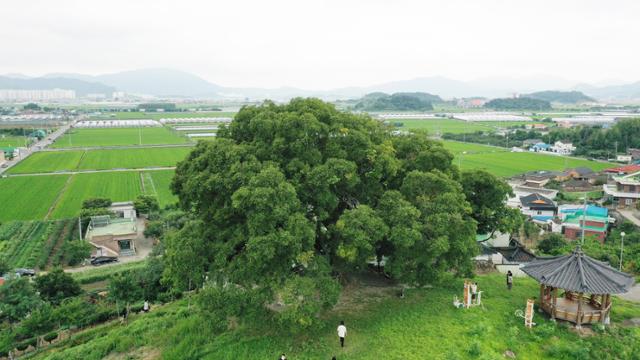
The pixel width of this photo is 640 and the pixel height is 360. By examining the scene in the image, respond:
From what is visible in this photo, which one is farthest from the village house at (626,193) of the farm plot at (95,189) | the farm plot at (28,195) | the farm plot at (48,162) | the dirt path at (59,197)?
the farm plot at (48,162)

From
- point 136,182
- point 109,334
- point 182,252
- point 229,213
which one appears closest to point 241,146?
point 229,213

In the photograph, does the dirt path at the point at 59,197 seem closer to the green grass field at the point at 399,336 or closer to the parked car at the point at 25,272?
the parked car at the point at 25,272

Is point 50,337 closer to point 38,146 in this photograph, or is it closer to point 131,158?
point 131,158

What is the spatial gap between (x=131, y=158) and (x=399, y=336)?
61.7 metres

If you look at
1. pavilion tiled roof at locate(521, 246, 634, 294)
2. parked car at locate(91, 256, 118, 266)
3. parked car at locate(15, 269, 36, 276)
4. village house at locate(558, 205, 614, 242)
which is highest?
pavilion tiled roof at locate(521, 246, 634, 294)

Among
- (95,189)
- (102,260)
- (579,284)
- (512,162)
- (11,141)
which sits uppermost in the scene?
(579,284)

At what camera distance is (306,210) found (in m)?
15.0

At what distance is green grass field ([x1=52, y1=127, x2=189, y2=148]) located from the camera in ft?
274

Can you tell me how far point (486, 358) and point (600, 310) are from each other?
461 cm

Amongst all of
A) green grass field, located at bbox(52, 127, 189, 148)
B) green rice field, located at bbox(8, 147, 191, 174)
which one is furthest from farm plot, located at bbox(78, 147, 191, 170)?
green grass field, located at bbox(52, 127, 189, 148)

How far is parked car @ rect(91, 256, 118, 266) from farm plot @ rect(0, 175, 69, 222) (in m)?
12.2

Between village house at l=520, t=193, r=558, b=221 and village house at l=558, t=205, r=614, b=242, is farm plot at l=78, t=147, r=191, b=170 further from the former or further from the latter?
village house at l=558, t=205, r=614, b=242

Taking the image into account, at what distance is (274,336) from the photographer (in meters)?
14.3

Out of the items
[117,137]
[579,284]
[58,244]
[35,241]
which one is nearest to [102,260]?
[58,244]
